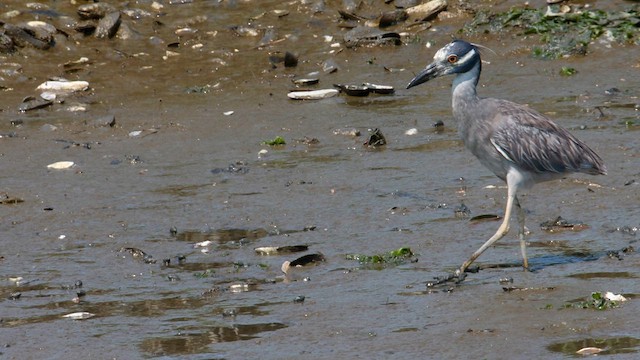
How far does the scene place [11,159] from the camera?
10945 millimetres

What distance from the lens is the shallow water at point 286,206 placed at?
6238mm

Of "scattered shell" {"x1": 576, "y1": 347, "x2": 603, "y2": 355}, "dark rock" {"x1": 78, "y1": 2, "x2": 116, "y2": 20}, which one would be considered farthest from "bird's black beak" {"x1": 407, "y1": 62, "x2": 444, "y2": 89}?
"dark rock" {"x1": 78, "y1": 2, "x2": 116, "y2": 20}

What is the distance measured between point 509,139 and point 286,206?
2.18 metres

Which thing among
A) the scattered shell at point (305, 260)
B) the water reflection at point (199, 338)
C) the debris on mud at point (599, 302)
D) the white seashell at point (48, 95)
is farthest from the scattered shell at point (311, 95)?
the debris on mud at point (599, 302)

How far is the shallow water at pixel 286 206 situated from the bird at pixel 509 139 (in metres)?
0.45

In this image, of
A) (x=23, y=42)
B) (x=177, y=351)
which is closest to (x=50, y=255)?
(x=177, y=351)

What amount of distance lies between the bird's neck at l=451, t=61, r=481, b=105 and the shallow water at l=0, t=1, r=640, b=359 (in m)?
0.93

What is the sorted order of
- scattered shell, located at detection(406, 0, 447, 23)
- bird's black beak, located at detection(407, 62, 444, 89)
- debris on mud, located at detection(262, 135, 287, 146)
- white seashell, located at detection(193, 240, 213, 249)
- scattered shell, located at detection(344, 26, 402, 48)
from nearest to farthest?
bird's black beak, located at detection(407, 62, 444, 89), white seashell, located at detection(193, 240, 213, 249), debris on mud, located at detection(262, 135, 287, 146), scattered shell, located at detection(344, 26, 402, 48), scattered shell, located at detection(406, 0, 447, 23)

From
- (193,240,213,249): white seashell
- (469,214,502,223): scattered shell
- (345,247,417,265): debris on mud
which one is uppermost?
(345,247,417,265): debris on mud

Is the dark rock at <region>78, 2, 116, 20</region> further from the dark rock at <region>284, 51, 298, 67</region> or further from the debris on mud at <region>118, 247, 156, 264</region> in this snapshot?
the debris on mud at <region>118, 247, 156, 264</region>

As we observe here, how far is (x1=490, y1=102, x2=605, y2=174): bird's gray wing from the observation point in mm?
7590

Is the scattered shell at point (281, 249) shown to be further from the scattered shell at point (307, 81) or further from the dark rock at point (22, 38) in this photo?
the dark rock at point (22, 38)

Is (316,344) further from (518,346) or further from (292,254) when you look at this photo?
(292,254)

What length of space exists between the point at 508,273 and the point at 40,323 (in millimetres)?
2790
